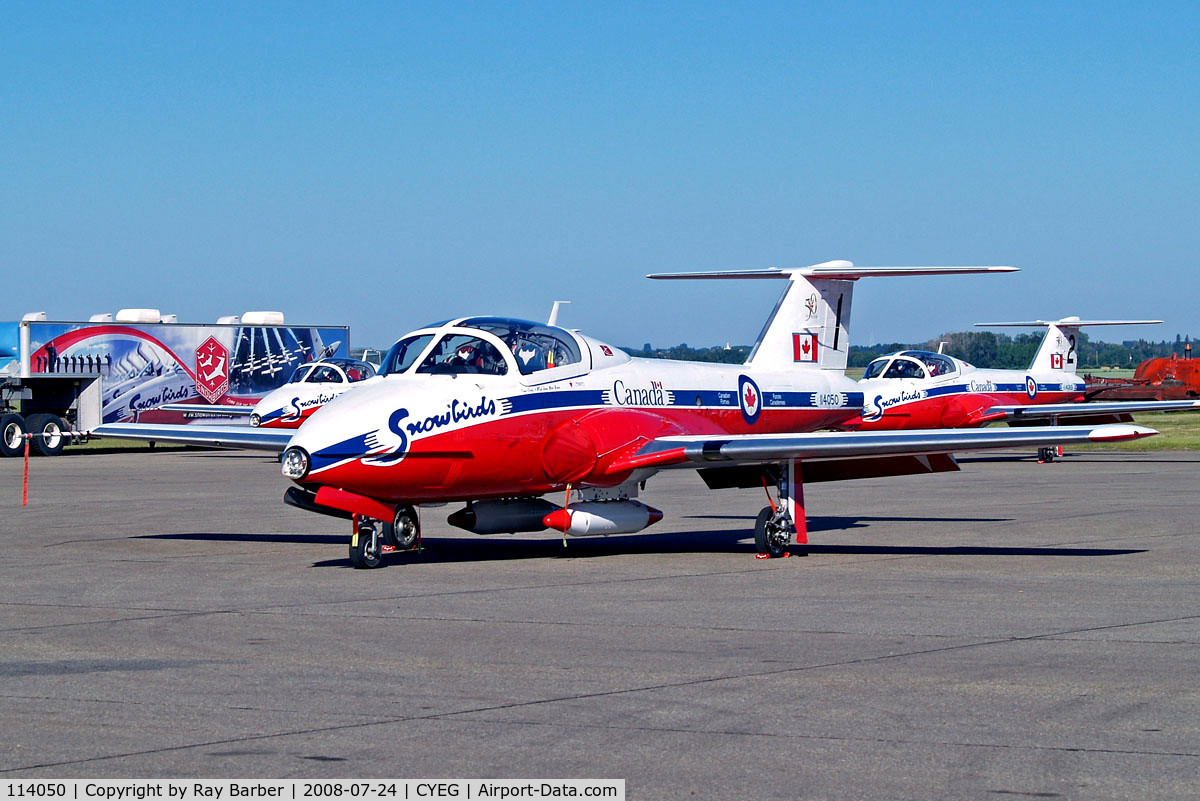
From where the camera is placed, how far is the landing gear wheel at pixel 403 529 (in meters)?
14.2

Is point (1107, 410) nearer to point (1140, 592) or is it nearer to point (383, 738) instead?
point (1140, 592)

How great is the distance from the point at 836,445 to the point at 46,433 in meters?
29.3

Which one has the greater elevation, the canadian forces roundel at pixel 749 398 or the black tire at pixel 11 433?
the canadian forces roundel at pixel 749 398

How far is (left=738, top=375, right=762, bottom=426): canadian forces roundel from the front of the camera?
17.2m

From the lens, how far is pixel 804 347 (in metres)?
18.7

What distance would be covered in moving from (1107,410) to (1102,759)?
87.9 feet

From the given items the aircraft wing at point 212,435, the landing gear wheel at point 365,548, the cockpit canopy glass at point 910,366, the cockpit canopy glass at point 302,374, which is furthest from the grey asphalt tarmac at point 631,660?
the cockpit canopy glass at point 910,366

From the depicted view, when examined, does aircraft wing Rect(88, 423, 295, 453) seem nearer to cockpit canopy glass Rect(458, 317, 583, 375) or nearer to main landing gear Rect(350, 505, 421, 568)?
main landing gear Rect(350, 505, 421, 568)

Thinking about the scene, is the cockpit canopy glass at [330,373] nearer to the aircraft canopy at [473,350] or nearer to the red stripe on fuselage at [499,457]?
the red stripe on fuselage at [499,457]

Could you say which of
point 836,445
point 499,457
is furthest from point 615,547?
point 836,445

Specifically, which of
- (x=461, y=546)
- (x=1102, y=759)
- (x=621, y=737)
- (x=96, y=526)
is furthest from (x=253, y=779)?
(x=96, y=526)
